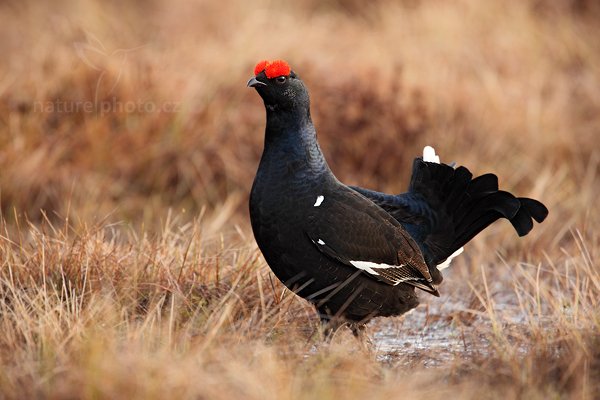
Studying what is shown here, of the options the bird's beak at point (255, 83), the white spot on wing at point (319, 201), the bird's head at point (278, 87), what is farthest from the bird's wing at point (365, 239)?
the bird's beak at point (255, 83)

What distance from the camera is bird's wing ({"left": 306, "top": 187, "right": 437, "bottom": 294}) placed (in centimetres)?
387

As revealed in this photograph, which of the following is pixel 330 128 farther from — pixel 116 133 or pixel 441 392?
pixel 441 392

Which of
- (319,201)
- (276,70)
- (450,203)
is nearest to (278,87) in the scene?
(276,70)

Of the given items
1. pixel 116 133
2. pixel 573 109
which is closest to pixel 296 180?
pixel 116 133

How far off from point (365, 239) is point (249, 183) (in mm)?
2979

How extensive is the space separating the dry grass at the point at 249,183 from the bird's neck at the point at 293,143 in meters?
0.56

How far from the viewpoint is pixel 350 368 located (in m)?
3.31

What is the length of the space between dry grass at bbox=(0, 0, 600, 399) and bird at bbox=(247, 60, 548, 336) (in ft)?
0.66

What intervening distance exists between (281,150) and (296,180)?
0.52 feet

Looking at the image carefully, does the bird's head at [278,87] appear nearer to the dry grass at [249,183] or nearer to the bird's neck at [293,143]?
the bird's neck at [293,143]

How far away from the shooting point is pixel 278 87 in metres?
4.03

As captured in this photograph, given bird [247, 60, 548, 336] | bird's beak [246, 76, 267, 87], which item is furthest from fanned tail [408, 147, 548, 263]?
bird's beak [246, 76, 267, 87]

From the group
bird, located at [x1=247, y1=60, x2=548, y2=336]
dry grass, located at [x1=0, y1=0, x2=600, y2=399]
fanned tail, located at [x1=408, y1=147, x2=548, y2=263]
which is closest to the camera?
dry grass, located at [x1=0, y1=0, x2=600, y2=399]

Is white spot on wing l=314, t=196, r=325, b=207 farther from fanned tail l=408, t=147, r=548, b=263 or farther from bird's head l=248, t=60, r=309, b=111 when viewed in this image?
fanned tail l=408, t=147, r=548, b=263
